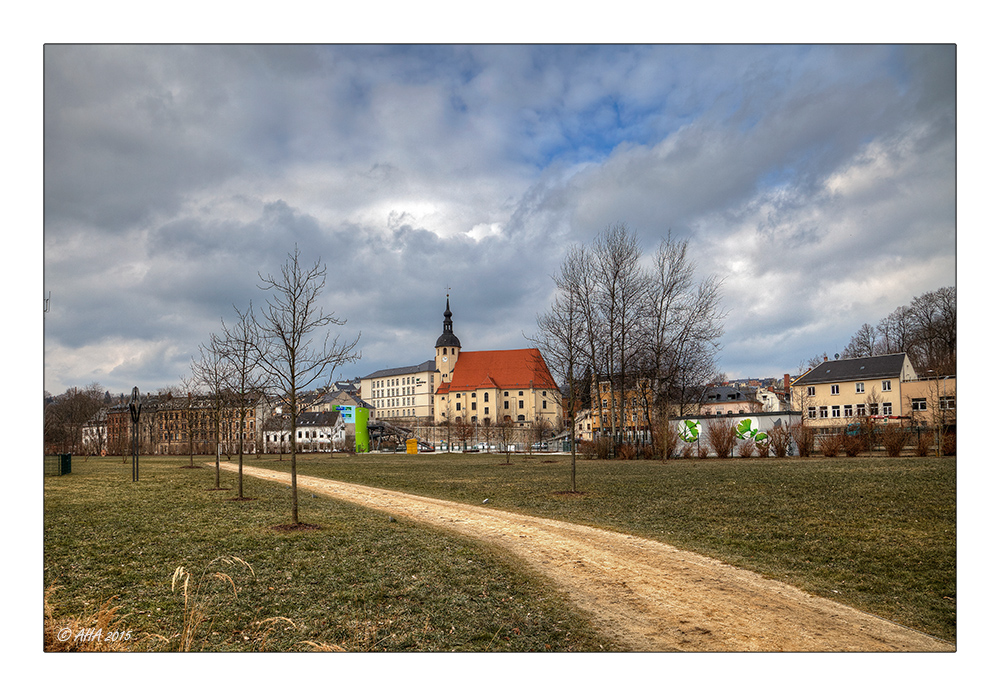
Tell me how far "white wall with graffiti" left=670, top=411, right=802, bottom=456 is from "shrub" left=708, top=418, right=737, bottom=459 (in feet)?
1.95

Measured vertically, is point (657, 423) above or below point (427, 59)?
below

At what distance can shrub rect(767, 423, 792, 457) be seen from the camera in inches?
1053

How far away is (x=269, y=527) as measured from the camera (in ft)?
30.6

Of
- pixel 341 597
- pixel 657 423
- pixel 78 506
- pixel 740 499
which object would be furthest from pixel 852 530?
pixel 657 423

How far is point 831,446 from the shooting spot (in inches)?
993

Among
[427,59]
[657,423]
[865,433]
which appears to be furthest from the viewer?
[657,423]

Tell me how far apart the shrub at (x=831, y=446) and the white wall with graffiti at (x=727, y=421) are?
7.24ft

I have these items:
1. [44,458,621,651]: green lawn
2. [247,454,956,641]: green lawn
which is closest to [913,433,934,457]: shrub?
[247,454,956,641]: green lawn

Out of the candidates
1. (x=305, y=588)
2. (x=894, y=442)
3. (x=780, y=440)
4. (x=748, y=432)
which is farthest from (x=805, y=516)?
(x=748, y=432)

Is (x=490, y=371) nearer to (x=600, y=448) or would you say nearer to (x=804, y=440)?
(x=600, y=448)

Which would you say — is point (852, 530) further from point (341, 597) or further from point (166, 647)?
point (166, 647)

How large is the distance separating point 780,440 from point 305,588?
25.7 m

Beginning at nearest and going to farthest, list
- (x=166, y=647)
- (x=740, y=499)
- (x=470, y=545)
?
(x=166, y=647) < (x=470, y=545) < (x=740, y=499)

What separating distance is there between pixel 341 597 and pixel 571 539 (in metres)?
4.15
